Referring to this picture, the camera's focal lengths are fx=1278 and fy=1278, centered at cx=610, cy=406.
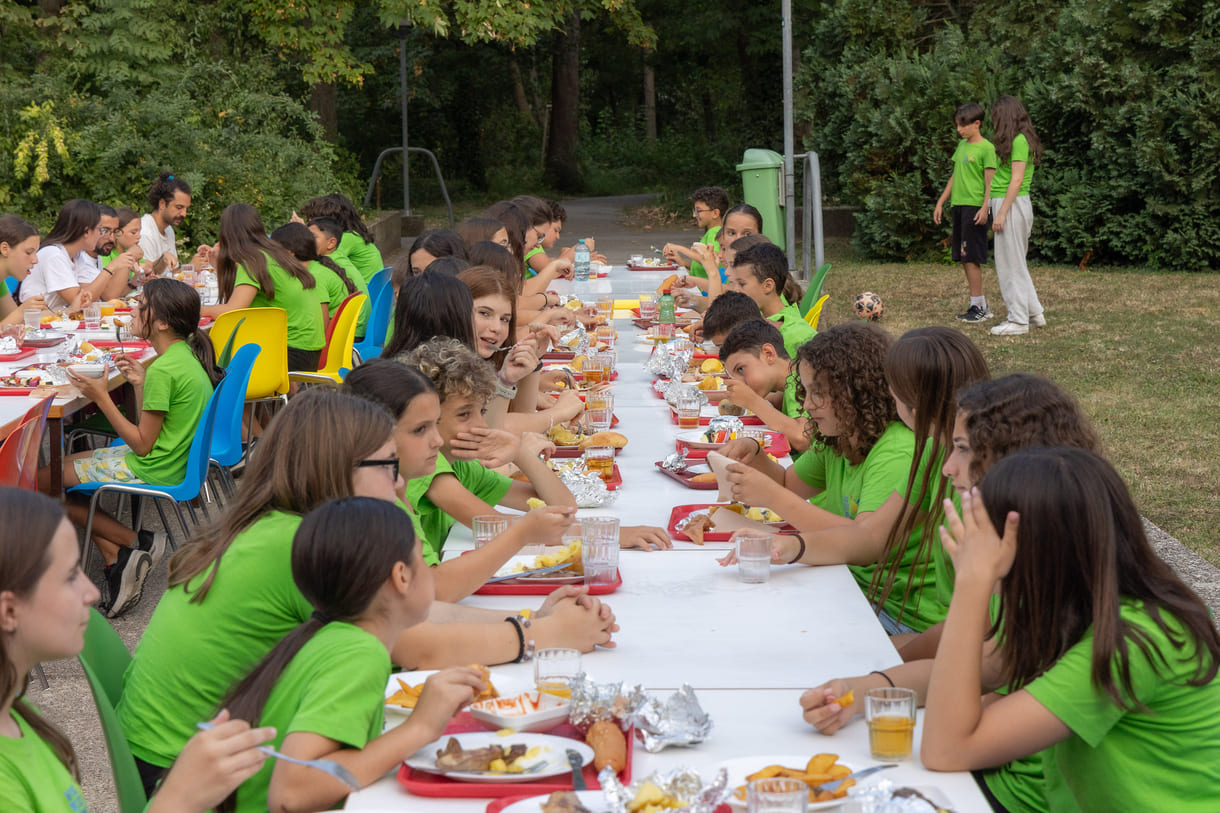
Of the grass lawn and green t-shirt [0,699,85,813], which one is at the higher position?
green t-shirt [0,699,85,813]

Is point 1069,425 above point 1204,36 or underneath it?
underneath

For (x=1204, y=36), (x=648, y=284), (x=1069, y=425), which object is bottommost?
(x=648, y=284)

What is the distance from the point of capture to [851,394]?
11.9 ft

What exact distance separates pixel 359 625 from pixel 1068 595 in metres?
1.21

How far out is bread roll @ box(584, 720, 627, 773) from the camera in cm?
214

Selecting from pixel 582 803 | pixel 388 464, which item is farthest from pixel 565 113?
pixel 582 803

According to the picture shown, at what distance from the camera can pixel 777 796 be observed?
1861 millimetres

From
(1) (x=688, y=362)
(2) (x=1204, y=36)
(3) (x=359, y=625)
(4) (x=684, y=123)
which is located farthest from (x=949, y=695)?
(4) (x=684, y=123)

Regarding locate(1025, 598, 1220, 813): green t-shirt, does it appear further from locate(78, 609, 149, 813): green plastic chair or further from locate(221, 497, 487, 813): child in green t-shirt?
locate(78, 609, 149, 813): green plastic chair

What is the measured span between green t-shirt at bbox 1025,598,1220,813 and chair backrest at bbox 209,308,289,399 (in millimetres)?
5262

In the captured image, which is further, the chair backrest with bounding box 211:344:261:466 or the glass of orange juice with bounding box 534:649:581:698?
the chair backrest with bounding box 211:344:261:466

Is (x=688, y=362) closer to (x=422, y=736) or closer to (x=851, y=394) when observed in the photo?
(x=851, y=394)

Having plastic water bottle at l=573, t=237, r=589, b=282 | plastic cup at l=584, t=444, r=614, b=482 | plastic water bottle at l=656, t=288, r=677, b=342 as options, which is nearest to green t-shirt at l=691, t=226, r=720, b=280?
plastic water bottle at l=573, t=237, r=589, b=282

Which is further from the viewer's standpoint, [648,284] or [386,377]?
[648,284]
